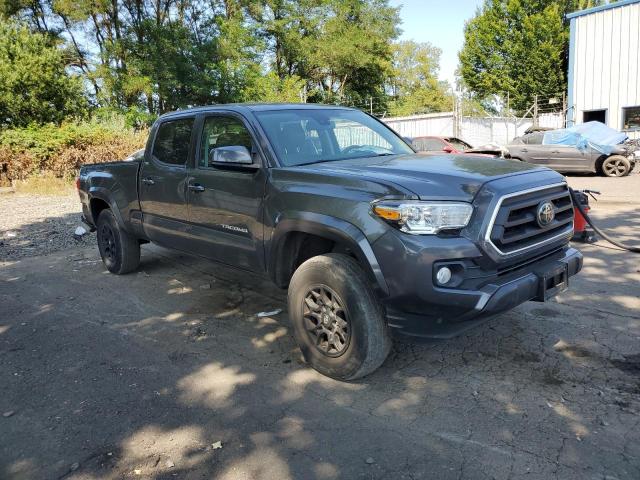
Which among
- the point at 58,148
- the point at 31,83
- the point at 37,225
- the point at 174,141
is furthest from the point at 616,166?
the point at 31,83

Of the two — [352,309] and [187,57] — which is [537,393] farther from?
[187,57]

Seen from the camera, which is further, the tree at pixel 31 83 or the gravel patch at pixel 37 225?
the tree at pixel 31 83

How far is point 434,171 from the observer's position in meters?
3.46

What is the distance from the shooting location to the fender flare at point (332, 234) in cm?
321

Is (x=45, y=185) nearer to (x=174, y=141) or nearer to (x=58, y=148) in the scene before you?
(x=58, y=148)

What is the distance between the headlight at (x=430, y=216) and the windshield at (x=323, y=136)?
123 centimetres

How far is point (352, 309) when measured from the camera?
133 inches

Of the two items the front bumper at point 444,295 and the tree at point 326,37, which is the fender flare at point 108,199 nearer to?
the front bumper at point 444,295

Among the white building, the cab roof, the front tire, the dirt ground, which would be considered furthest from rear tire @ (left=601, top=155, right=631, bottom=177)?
the front tire

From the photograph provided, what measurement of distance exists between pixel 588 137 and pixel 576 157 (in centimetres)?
61

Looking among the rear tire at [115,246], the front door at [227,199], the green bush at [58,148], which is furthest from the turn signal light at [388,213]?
the green bush at [58,148]

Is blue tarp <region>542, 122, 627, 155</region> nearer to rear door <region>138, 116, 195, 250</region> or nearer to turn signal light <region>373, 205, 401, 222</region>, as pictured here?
rear door <region>138, 116, 195, 250</region>

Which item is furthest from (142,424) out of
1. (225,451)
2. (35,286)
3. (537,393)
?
(35,286)

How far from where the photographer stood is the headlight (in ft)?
10.2
